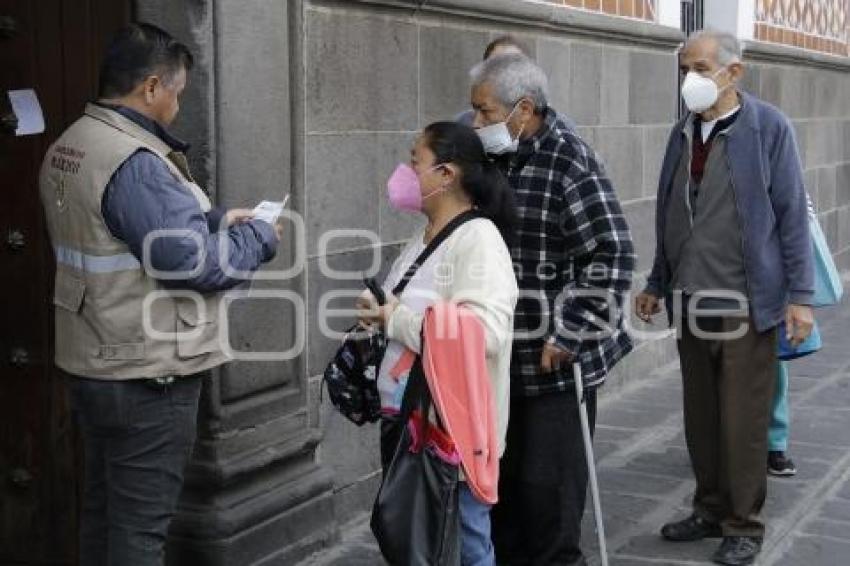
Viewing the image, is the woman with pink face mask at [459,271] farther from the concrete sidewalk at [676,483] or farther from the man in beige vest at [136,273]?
the concrete sidewalk at [676,483]

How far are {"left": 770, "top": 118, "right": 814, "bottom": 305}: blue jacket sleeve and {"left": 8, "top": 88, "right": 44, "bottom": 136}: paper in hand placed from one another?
8.61ft

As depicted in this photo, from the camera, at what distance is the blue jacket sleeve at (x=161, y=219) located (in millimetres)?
3264

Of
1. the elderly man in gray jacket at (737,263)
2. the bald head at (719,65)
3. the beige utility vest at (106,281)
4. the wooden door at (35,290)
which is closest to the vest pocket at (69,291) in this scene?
the beige utility vest at (106,281)

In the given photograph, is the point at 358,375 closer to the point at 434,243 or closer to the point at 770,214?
the point at 434,243

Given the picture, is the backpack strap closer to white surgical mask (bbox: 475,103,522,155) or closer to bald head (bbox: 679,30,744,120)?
white surgical mask (bbox: 475,103,522,155)

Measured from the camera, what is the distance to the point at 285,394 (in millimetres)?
4754

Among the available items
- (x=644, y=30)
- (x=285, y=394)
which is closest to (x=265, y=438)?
(x=285, y=394)

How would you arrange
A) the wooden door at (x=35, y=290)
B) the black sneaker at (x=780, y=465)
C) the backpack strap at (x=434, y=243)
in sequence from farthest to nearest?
1. the black sneaker at (x=780, y=465)
2. the wooden door at (x=35, y=290)
3. the backpack strap at (x=434, y=243)

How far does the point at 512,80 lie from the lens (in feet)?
13.2

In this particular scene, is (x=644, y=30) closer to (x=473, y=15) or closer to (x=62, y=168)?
(x=473, y=15)

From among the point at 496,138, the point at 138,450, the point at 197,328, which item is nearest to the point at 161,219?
the point at 197,328

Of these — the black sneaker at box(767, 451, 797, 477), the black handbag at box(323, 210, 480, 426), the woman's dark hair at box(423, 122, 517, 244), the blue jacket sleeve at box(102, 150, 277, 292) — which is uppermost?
the woman's dark hair at box(423, 122, 517, 244)

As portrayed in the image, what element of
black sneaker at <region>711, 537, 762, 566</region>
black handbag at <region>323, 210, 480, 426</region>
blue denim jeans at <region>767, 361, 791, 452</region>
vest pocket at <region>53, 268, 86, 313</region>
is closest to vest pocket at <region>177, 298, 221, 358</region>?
vest pocket at <region>53, 268, 86, 313</region>

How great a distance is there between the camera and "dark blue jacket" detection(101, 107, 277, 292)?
3264 millimetres
